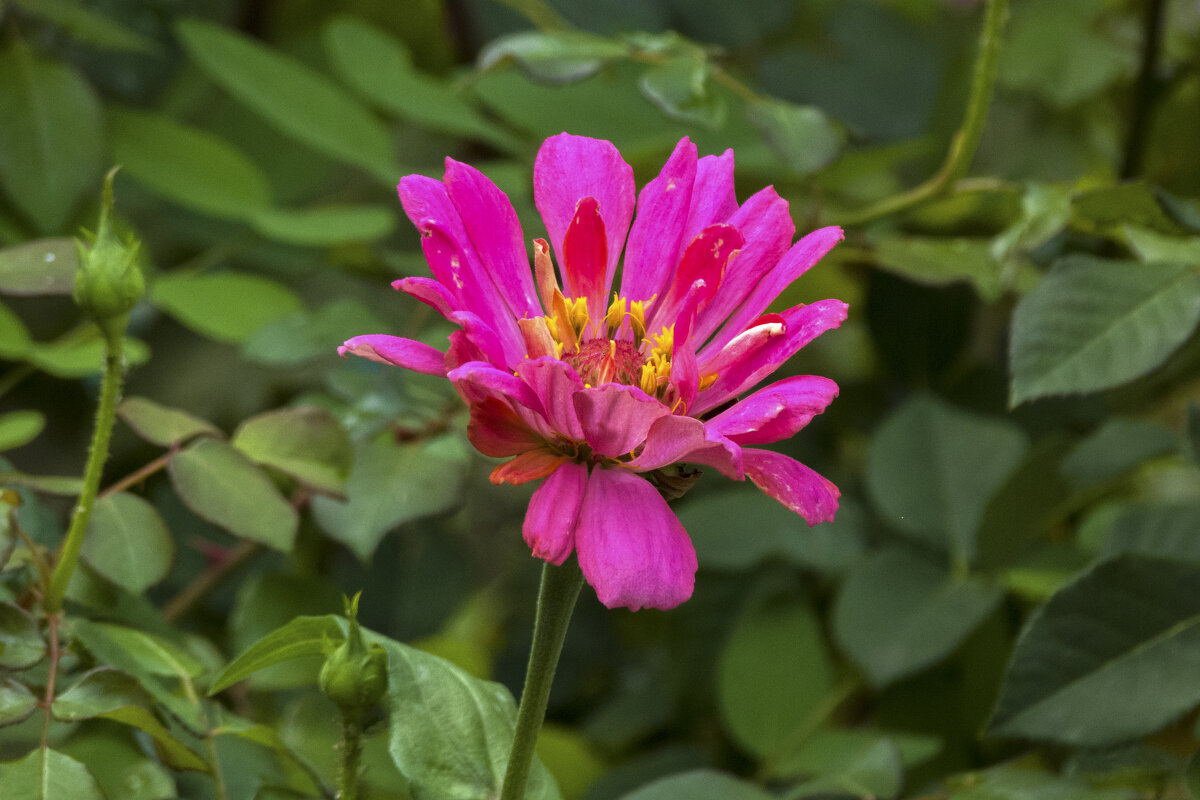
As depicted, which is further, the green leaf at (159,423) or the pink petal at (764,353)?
the green leaf at (159,423)

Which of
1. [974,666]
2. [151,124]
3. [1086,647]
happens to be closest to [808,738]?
[974,666]

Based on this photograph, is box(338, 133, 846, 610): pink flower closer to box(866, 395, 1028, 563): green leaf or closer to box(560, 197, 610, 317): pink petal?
box(560, 197, 610, 317): pink petal

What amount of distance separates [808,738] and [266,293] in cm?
43

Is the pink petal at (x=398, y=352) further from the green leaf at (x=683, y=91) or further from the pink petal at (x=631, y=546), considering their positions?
the green leaf at (x=683, y=91)

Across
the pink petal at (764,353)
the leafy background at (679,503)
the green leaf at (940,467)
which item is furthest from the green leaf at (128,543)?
the green leaf at (940,467)

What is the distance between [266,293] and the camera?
0.66 m

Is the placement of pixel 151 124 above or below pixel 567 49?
below

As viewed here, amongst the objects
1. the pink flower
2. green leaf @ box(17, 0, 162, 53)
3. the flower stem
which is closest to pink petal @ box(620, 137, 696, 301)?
the pink flower

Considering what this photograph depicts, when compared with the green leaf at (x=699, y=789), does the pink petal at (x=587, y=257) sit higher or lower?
higher

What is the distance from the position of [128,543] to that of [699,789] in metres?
0.24

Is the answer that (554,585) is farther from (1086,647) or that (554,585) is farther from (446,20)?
(446,20)

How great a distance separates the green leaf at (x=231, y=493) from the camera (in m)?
0.41

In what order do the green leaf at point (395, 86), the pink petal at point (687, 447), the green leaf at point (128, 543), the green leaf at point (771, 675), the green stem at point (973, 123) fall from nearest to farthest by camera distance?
the pink petal at point (687, 447) < the green leaf at point (128, 543) < the green stem at point (973, 123) < the green leaf at point (771, 675) < the green leaf at point (395, 86)

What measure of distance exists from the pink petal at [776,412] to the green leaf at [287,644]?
14 cm
